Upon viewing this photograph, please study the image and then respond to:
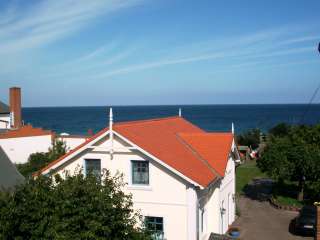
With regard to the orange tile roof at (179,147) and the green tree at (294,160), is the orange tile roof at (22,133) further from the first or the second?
the green tree at (294,160)

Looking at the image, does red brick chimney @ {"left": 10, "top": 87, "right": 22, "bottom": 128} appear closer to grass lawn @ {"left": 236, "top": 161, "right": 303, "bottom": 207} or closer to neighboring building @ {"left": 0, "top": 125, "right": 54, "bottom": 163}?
neighboring building @ {"left": 0, "top": 125, "right": 54, "bottom": 163}

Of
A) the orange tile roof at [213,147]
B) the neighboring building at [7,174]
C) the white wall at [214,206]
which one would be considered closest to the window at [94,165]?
the neighboring building at [7,174]

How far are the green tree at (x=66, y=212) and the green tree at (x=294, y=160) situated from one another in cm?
2036

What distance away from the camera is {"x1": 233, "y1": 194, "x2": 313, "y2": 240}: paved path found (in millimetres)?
25656

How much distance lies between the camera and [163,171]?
21141mm

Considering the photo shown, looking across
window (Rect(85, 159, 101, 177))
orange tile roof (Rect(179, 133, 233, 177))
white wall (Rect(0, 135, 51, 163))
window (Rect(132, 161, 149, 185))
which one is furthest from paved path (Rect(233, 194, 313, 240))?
white wall (Rect(0, 135, 51, 163))

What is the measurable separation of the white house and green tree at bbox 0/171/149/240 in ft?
21.0

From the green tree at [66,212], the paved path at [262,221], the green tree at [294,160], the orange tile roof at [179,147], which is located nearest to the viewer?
the green tree at [66,212]

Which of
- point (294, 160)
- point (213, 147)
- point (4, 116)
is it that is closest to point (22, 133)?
point (4, 116)

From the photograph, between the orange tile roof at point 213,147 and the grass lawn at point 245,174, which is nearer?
the orange tile roof at point 213,147

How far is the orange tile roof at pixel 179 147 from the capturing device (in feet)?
69.9

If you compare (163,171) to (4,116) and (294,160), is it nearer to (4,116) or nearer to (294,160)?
(294,160)

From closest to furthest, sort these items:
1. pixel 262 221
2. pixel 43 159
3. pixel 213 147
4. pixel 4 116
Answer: pixel 213 147, pixel 262 221, pixel 43 159, pixel 4 116

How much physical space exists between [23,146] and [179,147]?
3037cm
